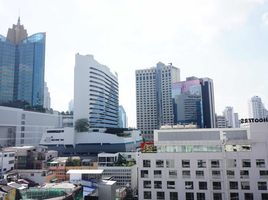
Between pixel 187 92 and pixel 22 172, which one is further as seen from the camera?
pixel 187 92

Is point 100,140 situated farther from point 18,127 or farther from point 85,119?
point 18,127

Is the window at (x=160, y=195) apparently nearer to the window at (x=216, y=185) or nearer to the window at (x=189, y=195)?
the window at (x=189, y=195)

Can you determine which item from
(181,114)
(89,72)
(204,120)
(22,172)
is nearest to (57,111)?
(89,72)

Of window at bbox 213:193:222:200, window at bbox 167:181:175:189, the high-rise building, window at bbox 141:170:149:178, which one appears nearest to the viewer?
window at bbox 213:193:222:200

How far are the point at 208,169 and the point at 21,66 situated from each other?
152 metres

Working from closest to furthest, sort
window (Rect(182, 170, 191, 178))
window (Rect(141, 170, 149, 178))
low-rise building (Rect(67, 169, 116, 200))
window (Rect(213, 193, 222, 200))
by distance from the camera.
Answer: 1. low-rise building (Rect(67, 169, 116, 200))
2. window (Rect(213, 193, 222, 200))
3. window (Rect(182, 170, 191, 178))
4. window (Rect(141, 170, 149, 178))

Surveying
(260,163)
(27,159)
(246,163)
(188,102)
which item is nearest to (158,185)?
(246,163)

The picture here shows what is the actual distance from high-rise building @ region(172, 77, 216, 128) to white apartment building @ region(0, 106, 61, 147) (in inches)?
3363

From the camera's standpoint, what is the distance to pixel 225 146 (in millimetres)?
50250

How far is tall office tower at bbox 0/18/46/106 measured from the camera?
6531 inches

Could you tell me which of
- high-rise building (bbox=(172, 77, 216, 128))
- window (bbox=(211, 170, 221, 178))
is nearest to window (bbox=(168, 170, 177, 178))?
window (bbox=(211, 170, 221, 178))

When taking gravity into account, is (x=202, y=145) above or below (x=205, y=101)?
below

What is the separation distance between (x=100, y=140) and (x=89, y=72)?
37676 mm

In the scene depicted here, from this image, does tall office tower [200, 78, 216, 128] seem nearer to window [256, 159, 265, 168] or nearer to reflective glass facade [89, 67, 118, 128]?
reflective glass facade [89, 67, 118, 128]
